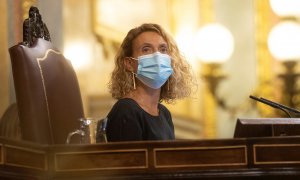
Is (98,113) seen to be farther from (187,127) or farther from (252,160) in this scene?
(252,160)

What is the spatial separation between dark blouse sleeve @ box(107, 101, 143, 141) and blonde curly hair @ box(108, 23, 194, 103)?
9.9 inches

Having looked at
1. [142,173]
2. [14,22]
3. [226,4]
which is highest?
[226,4]

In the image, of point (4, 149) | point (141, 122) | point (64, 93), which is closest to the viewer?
point (4, 149)

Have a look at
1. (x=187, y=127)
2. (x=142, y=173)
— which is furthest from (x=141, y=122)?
(x=187, y=127)

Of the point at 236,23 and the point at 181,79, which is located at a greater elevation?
the point at 236,23

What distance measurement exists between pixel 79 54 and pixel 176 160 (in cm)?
498

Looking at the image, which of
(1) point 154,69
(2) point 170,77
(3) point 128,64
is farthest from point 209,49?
(1) point 154,69

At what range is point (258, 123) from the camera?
3676 millimetres

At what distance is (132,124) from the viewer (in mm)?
4234

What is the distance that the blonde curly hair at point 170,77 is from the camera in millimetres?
4609

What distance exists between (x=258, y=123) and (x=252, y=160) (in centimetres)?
14

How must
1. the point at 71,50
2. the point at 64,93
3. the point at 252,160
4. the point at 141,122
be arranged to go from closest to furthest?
the point at 252,160 < the point at 141,122 < the point at 64,93 < the point at 71,50

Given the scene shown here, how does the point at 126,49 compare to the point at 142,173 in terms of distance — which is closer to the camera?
the point at 142,173

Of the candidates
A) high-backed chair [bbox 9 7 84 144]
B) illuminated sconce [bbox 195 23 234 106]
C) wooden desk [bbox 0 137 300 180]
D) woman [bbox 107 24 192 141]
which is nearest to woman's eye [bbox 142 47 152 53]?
woman [bbox 107 24 192 141]
